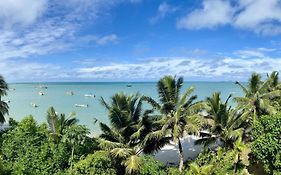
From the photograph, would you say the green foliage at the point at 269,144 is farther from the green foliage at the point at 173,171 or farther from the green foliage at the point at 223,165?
the green foliage at the point at 173,171

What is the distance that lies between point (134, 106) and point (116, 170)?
367 cm

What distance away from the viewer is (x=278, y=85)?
1065 inches

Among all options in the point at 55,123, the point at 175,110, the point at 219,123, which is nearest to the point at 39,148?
the point at 55,123

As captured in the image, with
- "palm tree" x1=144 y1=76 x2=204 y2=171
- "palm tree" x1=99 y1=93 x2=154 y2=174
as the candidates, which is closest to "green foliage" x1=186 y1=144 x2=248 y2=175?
"palm tree" x1=144 y1=76 x2=204 y2=171

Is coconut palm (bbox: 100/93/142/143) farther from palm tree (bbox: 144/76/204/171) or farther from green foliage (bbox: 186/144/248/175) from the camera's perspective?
green foliage (bbox: 186/144/248/175)

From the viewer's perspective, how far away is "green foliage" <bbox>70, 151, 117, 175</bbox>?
1855cm

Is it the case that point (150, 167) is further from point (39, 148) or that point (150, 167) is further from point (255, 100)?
point (255, 100)

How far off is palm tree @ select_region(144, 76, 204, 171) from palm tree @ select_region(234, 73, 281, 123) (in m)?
→ 3.11

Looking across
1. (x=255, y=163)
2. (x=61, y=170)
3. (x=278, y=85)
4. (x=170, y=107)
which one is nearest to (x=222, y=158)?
(x=255, y=163)

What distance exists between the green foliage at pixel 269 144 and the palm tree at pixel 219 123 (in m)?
1.71

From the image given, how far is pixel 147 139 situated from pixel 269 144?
20.3ft

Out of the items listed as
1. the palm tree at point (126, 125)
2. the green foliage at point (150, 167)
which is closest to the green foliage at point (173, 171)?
the green foliage at point (150, 167)

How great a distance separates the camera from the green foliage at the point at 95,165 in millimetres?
18547

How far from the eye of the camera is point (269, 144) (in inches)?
Answer: 708
